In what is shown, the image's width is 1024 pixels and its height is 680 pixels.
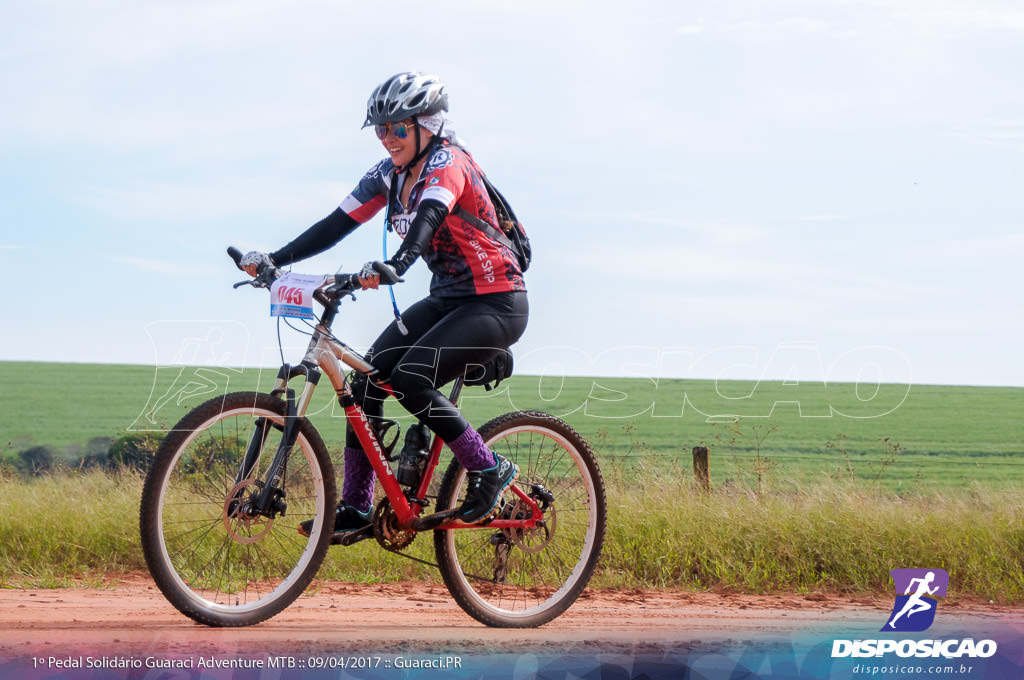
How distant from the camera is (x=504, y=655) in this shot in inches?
186

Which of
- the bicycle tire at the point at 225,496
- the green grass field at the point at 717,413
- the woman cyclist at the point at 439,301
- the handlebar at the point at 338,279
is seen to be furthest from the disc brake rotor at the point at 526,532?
the green grass field at the point at 717,413

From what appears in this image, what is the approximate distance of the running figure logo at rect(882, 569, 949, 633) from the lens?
6.25 meters

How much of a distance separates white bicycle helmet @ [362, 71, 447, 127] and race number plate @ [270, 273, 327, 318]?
3.16 feet

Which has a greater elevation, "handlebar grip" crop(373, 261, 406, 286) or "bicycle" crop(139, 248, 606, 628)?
"handlebar grip" crop(373, 261, 406, 286)

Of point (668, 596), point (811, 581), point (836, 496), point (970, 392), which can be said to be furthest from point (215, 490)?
point (970, 392)

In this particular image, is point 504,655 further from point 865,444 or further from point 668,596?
point 865,444

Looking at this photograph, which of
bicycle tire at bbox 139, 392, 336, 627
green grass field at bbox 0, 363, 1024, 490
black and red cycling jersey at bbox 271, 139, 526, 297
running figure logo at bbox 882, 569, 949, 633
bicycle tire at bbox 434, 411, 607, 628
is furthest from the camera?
green grass field at bbox 0, 363, 1024, 490

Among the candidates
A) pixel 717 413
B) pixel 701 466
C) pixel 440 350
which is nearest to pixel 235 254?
pixel 440 350

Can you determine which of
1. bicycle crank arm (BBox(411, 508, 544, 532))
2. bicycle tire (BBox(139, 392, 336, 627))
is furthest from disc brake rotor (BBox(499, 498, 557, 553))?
bicycle tire (BBox(139, 392, 336, 627))

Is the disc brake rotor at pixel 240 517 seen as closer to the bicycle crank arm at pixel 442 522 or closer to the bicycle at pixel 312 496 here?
the bicycle at pixel 312 496

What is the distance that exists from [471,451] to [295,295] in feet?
4.14

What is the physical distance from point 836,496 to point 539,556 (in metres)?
3.76

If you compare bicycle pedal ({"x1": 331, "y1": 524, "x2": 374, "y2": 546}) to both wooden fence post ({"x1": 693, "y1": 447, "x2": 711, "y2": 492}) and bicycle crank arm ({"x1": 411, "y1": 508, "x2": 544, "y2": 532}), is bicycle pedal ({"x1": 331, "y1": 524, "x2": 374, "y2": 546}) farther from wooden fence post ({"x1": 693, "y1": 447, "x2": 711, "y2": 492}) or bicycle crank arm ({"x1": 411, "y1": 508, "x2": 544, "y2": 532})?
wooden fence post ({"x1": 693, "y1": 447, "x2": 711, "y2": 492})

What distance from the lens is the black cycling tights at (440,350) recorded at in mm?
5066
